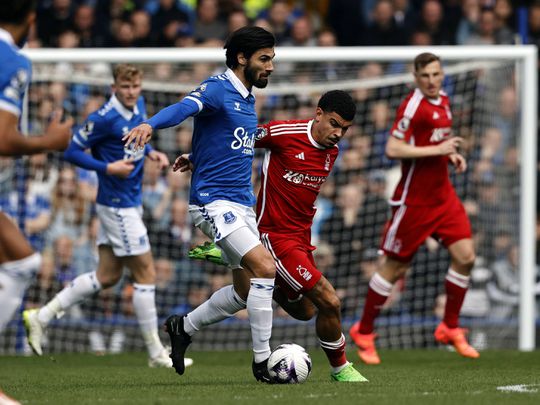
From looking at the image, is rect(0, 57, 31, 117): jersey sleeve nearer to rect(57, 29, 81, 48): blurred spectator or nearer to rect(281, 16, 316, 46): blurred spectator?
rect(57, 29, 81, 48): blurred spectator

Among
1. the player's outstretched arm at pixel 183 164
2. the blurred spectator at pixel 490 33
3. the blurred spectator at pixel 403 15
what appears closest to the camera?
the player's outstretched arm at pixel 183 164

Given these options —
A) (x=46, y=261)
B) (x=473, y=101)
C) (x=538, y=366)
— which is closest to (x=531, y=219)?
(x=473, y=101)

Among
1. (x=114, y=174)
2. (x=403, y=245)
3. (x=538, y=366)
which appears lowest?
(x=538, y=366)

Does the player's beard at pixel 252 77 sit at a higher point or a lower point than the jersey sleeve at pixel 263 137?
higher

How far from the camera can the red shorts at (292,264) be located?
309 inches

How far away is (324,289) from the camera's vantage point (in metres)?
7.88

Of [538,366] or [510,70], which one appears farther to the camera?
[510,70]

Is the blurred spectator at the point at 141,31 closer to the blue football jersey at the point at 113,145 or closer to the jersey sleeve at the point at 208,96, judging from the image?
the blue football jersey at the point at 113,145

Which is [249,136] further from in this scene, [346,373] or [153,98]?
[153,98]

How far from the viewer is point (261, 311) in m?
7.65

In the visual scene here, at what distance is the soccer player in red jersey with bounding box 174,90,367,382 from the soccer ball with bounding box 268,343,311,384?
36cm

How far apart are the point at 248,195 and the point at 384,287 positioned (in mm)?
2830

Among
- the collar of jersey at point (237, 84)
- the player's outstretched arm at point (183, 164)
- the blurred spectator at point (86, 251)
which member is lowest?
the blurred spectator at point (86, 251)

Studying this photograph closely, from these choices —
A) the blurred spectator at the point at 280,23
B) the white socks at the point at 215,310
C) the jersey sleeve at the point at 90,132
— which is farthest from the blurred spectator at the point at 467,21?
the white socks at the point at 215,310
